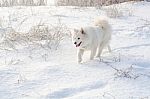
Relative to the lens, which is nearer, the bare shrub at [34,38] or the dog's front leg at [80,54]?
the dog's front leg at [80,54]

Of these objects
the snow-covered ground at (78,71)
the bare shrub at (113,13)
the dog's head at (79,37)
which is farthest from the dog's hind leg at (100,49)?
the bare shrub at (113,13)

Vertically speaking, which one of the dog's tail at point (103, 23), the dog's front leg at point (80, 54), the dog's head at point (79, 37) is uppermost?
the dog's tail at point (103, 23)

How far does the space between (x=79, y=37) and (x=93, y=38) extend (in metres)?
0.26

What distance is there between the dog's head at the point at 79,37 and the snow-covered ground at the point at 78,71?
0.25m

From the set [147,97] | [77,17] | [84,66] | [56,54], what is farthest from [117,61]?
[77,17]

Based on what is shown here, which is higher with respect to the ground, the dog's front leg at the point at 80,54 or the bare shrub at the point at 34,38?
the bare shrub at the point at 34,38

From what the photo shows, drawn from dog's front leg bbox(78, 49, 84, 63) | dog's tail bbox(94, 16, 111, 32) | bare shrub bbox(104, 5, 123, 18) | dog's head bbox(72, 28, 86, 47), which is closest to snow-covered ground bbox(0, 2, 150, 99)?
dog's front leg bbox(78, 49, 84, 63)

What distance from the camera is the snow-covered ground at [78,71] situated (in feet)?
14.9

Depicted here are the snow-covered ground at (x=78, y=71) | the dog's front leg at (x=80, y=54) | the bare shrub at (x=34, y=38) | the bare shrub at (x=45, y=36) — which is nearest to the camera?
the snow-covered ground at (x=78, y=71)

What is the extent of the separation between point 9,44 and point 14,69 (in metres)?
1.16

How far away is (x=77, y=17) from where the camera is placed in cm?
859

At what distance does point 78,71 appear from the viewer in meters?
5.25

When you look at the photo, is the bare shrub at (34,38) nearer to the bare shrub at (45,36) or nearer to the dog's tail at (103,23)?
the bare shrub at (45,36)

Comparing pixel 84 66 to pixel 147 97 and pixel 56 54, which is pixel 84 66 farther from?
pixel 147 97
